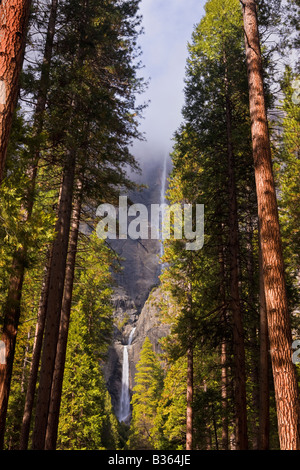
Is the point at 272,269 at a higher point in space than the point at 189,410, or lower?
higher

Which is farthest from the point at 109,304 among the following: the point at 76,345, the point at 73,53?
the point at 73,53

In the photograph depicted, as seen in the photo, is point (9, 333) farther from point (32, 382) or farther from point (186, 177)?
point (186, 177)

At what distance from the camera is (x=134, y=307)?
66188 mm

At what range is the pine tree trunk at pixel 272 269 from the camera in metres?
4.21

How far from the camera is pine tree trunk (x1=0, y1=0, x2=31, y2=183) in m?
3.68

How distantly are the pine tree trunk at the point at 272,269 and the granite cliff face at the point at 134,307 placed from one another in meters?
30.9

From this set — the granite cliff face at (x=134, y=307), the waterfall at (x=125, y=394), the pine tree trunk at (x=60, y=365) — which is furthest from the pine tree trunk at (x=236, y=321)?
the waterfall at (x=125, y=394)

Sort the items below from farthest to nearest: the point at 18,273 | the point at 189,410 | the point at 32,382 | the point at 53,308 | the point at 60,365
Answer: the point at 189,410 → the point at 32,382 → the point at 60,365 → the point at 53,308 → the point at 18,273

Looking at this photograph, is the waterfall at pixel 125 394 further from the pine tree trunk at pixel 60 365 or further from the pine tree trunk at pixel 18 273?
the pine tree trunk at pixel 18 273

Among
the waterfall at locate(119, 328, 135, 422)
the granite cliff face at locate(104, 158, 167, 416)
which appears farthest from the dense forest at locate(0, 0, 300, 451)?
the waterfall at locate(119, 328, 135, 422)

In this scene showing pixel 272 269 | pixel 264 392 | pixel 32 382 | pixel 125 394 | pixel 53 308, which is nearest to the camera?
pixel 272 269

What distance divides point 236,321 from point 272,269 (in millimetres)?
4039

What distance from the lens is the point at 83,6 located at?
33.8 ft

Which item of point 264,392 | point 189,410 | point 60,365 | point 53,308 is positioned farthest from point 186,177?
point 189,410
